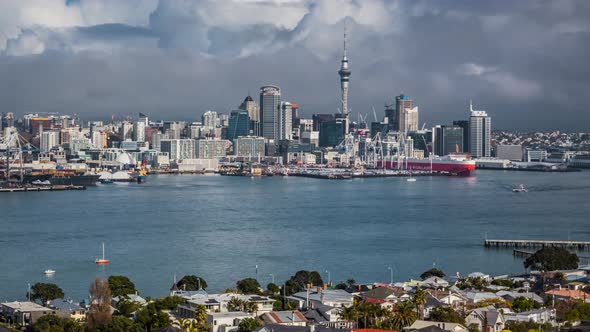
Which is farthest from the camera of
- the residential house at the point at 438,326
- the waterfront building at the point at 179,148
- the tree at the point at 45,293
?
the waterfront building at the point at 179,148

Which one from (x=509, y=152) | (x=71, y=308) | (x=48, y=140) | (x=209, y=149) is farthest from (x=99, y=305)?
(x=509, y=152)

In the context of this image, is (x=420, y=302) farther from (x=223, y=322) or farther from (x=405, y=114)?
(x=405, y=114)

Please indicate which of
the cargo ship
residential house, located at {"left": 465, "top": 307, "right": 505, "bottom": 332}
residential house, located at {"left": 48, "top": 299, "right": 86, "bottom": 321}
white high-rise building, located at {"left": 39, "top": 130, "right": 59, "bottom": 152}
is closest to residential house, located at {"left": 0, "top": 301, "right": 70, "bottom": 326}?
residential house, located at {"left": 48, "top": 299, "right": 86, "bottom": 321}

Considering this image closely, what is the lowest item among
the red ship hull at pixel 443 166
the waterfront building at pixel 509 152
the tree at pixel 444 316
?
the tree at pixel 444 316

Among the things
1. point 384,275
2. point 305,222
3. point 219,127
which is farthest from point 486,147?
point 384,275

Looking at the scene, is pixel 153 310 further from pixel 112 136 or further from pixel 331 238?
pixel 112 136

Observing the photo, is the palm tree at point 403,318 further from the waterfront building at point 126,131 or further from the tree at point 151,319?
the waterfront building at point 126,131

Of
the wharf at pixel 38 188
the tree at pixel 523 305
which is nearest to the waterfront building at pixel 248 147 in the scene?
the wharf at pixel 38 188
